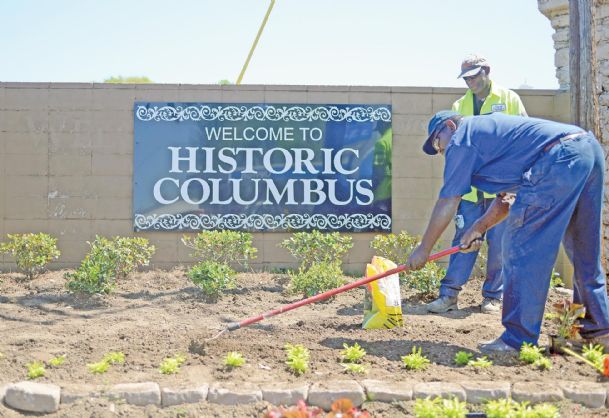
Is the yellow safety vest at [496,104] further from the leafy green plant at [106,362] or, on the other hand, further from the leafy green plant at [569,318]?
the leafy green plant at [106,362]

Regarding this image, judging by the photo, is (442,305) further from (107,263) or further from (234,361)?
(107,263)

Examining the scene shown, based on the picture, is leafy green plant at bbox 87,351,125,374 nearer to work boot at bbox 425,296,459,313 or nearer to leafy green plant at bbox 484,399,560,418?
leafy green plant at bbox 484,399,560,418

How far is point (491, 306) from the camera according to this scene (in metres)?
6.16

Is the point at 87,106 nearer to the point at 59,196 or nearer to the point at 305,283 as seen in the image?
the point at 59,196

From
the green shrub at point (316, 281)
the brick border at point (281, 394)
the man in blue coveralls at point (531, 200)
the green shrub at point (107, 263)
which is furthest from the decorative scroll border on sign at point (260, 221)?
the brick border at point (281, 394)

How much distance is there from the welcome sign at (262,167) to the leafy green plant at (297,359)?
3.47 m

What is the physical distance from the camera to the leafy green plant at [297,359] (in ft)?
13.8

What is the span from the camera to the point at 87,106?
7.90 metres

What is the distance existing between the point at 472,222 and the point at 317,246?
5.72 ft

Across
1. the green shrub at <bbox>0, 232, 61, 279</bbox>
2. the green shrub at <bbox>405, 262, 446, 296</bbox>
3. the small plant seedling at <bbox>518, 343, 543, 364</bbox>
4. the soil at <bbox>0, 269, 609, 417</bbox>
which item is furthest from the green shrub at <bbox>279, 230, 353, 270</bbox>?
the small plant seedling at <bbox>518, 343, 543, 364</bbox>

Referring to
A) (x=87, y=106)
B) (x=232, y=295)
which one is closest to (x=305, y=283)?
(x=232, y=295)

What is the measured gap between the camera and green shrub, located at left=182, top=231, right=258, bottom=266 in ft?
23.6

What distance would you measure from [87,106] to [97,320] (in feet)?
9.82

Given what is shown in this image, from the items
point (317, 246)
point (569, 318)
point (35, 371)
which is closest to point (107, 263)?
point (317, 246)
